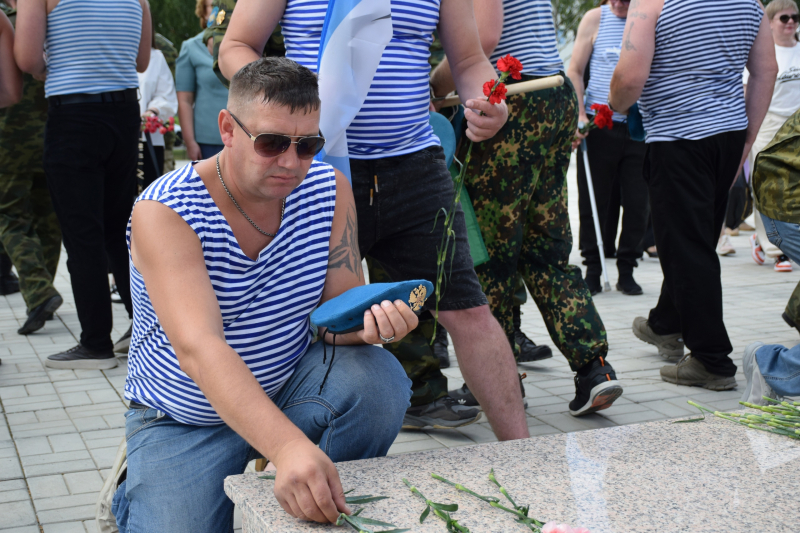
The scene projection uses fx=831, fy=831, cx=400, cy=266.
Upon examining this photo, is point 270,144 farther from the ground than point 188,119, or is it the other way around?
point 270,144

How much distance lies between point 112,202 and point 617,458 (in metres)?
3.45

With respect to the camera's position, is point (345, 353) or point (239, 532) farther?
point (239, 532)

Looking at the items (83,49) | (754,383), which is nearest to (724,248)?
(754,383)

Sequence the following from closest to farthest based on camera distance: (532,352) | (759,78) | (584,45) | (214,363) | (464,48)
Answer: (214,363) → (464,48) → (759,78) → (532,352) → (584,45)

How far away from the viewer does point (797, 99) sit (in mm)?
7230

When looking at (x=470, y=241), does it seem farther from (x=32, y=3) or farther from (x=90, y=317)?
(x=32, y=3)

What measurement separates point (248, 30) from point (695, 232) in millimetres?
2305

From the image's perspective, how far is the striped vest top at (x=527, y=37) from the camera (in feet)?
11.5

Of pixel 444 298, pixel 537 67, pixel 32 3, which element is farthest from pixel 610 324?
pixel 32 3

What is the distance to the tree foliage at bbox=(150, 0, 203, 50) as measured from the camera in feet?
103

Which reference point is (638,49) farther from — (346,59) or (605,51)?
(605,51)

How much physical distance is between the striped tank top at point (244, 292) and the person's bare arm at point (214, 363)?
3.1 inches

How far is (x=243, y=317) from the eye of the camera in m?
2.08

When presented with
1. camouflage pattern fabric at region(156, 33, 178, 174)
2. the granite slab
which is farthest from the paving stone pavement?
camouflage pattern fabric at region(156, 33, 178, 174)
